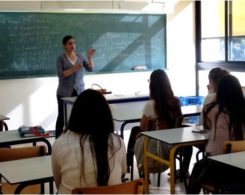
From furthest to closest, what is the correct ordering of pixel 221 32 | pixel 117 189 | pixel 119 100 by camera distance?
pixel 221 32
pixel 119 100
pixel 117 189

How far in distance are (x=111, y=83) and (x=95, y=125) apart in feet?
16.1

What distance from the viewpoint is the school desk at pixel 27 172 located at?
229 centimetres

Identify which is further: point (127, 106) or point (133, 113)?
point (127, 106)

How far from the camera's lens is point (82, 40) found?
6.74 metres

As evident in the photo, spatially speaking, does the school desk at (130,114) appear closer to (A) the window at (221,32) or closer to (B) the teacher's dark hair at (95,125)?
(B) the teacher's dark hair at (95,125)

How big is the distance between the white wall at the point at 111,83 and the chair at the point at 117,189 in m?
4.60

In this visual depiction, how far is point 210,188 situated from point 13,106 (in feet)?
13.6

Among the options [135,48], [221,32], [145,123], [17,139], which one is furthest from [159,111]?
[221,32]

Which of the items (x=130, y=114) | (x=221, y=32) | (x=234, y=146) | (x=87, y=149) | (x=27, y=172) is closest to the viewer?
(x=87, y=149)

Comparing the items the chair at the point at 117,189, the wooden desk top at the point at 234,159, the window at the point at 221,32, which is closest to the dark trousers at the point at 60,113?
the window at the point at 221,32

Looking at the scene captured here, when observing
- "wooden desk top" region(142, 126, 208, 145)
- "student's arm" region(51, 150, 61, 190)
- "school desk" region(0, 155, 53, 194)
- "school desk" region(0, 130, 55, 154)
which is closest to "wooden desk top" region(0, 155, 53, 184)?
"school desk" region(0, 155, 53, 194)

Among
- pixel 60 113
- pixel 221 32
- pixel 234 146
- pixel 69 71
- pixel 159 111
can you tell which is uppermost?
pixel 221 32

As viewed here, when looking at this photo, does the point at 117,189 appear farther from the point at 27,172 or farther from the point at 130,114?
the point at 130,114

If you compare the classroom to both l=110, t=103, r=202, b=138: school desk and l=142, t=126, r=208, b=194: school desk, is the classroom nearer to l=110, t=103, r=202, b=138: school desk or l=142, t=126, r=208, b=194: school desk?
A: l=110, t=103, r=202, b=138: school desk
